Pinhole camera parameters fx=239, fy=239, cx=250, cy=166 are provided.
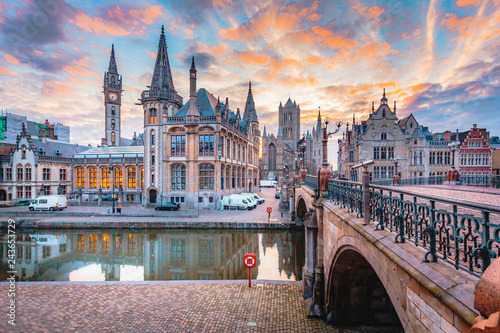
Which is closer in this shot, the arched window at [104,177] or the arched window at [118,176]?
the arched window at [118,176]

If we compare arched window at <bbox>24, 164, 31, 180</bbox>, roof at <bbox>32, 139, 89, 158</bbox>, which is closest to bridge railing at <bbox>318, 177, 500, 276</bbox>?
arched window at <bbox>24, 164, 31, 180</bbox>

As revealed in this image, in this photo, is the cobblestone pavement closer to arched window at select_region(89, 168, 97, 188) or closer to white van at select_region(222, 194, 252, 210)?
white van at select_region(222, 194, 252, 210)

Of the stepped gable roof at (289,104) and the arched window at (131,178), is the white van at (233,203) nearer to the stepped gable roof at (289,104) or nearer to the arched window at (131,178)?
the arched window at (131,178)

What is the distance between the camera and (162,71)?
36.7 metres

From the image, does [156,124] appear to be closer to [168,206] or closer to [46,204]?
[168,206]

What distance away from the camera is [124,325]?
28.6ft

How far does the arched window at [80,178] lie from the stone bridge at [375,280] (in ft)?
152

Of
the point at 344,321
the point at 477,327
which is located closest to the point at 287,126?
the point at 344,321

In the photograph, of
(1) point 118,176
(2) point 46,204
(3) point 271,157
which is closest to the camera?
(2) point 46,204

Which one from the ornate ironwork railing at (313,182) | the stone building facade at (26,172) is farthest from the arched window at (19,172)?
the ornate ironwork railing at (313,182)

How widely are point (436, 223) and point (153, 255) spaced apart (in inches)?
756

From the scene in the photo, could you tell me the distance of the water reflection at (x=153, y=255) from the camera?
15305mm

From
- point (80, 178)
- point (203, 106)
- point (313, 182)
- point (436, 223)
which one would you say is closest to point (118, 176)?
point (80, 178)

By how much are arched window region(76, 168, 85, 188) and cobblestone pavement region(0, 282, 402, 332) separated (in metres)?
36.1
